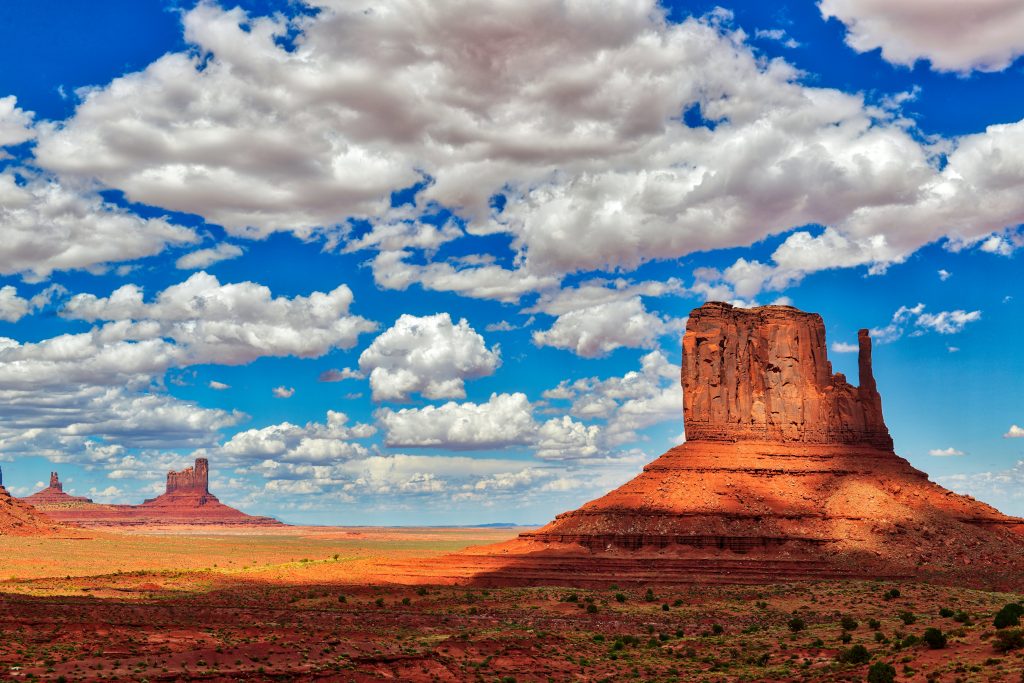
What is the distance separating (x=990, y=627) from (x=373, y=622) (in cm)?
3795

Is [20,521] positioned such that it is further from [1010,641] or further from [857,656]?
[1010,641]

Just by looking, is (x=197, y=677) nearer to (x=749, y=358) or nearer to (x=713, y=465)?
(x=713, y=465)

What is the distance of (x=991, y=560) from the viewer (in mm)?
91188

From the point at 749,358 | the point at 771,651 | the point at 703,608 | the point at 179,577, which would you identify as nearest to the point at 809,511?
the point at 749,358

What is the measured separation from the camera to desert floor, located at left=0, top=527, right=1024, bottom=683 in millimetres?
41250

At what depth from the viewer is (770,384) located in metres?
117

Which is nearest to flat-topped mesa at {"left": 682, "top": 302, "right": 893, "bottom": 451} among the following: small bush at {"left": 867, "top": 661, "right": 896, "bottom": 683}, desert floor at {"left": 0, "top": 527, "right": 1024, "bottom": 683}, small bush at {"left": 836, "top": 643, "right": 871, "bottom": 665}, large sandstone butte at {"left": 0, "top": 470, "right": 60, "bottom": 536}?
desert floor at {"left": 0, "top": 527, "right": 1024, "bottom": 683}

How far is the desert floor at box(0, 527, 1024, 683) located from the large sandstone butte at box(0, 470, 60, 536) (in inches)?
3352

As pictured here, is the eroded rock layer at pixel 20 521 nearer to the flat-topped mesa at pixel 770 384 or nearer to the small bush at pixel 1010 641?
the flat-topped mesa at pixel 770 384

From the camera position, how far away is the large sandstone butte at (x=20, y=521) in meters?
170

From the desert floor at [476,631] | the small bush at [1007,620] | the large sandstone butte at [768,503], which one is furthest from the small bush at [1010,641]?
the large sandstone butte at [768,503]

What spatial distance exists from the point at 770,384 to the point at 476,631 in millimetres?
67921

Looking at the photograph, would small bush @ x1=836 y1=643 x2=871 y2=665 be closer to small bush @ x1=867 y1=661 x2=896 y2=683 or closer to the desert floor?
the desert floor

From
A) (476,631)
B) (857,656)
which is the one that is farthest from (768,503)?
(857,656)
